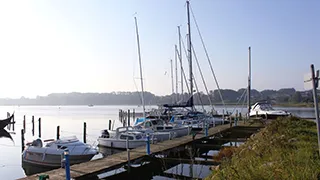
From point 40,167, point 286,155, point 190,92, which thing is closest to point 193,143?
point 40,167

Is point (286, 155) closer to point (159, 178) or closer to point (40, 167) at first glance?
point (159, 178)

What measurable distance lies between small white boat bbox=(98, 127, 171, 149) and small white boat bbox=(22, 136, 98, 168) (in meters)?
3.67

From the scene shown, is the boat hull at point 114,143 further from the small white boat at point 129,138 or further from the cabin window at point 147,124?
the cabin window at point 147,124

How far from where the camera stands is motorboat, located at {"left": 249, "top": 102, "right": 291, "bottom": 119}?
36969 mm

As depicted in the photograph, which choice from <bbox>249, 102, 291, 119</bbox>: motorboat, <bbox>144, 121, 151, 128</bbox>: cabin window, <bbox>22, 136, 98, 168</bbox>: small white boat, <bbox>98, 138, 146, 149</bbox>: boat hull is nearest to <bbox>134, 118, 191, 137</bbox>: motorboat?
<bbox>144, 121, 151, 128</bbox>: cabin window

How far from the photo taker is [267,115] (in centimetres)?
3747

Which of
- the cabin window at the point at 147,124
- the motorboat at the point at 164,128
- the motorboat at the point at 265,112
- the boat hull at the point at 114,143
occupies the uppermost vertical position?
the motorboat at the point at 265,112

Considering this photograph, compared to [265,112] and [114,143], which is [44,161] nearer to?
[114,143]

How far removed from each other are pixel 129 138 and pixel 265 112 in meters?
21.6

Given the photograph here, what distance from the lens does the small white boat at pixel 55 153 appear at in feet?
61.8

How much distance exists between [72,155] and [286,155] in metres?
13.8

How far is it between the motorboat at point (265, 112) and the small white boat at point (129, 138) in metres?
17.4

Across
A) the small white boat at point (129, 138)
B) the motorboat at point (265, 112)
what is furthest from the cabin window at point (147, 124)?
the motorboat at point (265, 112)

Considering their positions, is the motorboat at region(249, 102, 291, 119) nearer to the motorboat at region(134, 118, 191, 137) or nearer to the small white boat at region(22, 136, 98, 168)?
the motorboat at region(134, 118, 191, 137)
